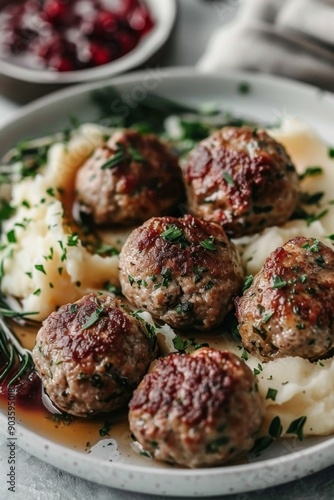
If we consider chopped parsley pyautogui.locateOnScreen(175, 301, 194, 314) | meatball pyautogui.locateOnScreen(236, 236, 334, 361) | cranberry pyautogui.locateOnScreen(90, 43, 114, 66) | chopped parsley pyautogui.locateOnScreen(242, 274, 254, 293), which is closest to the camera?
meatball pyautogui.locateOnScreen(236, 236, 334, 361)

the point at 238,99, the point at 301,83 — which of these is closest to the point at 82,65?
the point at 238,99

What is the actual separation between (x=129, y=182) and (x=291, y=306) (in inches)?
75.5

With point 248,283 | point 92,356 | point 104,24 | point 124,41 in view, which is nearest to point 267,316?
point 248,283

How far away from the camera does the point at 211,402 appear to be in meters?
4.30

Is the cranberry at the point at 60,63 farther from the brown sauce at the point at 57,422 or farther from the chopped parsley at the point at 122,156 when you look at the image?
the brown sauce at the point at 57,422

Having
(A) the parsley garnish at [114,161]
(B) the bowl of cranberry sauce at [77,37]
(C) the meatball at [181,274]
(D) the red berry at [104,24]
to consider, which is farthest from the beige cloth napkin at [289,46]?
(C) the meatball at [181,274]

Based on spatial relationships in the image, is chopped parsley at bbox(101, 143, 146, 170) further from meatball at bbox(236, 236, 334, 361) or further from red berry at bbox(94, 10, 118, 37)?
red berry at bbox(94, 10, 118, 37)

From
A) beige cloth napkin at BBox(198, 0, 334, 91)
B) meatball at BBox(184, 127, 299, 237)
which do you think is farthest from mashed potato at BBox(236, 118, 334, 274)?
beige cloth napkin at BBox(198, 0, 334, 91)

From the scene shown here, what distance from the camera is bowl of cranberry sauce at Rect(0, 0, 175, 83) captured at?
8.34 metres

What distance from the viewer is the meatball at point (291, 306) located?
15.4ft

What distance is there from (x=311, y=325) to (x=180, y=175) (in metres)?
2.09

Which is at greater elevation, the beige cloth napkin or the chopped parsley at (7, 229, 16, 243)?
the beige cloth napkin

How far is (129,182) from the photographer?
602 centimetres

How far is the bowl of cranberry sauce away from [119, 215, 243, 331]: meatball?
139 inches
